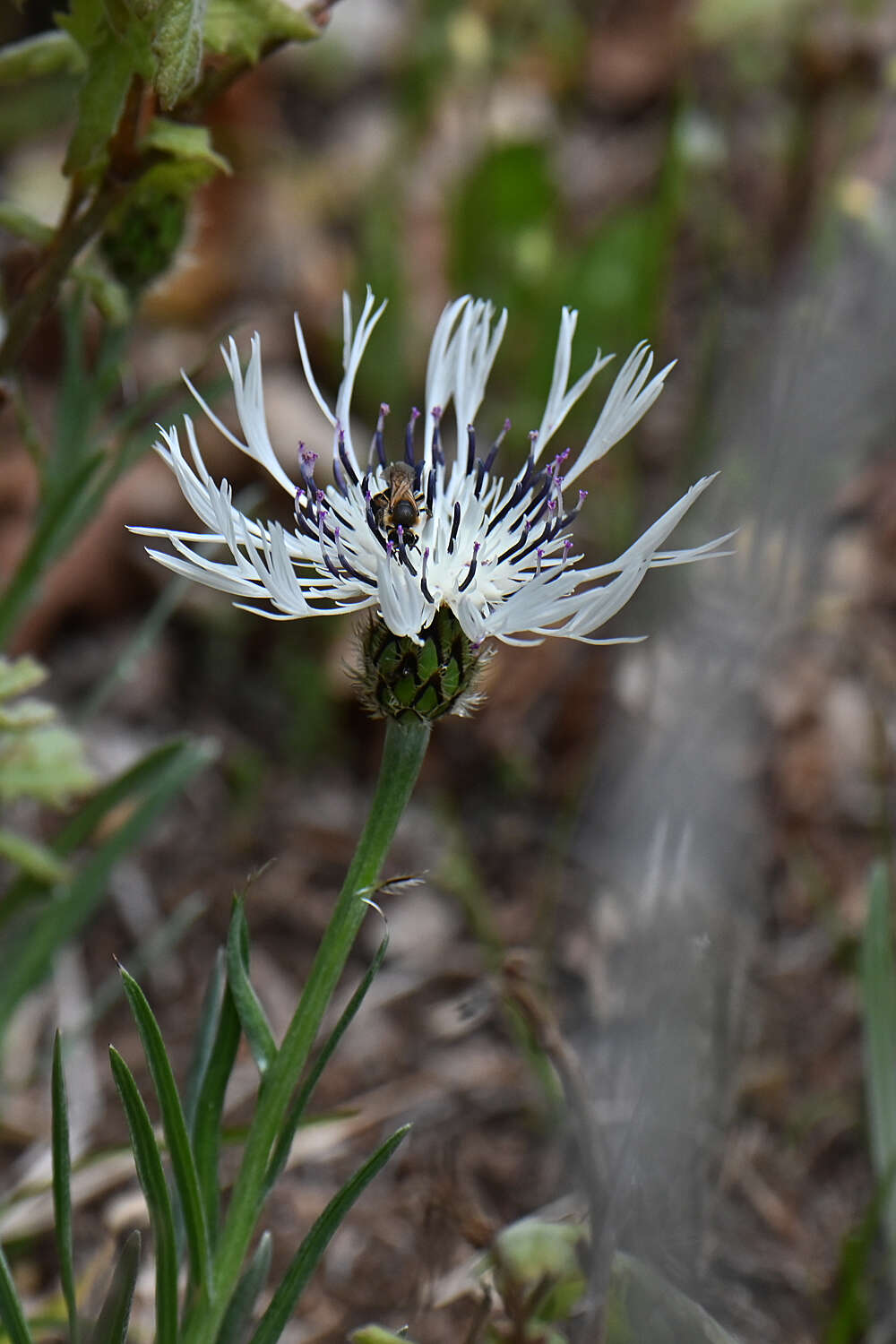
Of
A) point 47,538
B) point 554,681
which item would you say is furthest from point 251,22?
point 554,681

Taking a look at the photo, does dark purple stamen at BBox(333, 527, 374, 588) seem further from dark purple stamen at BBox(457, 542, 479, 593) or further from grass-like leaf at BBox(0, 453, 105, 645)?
grass-like leaf at BBox(0, 453, 105, 645)

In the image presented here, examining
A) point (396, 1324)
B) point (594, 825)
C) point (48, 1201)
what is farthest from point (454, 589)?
point (594, 825)

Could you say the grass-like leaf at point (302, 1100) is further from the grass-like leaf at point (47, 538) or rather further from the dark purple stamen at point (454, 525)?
the grass-like leaf at point (47, 538)

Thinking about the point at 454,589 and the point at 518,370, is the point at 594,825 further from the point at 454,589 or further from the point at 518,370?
the point at 454,589

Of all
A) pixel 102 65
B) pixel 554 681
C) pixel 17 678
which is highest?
pixel 102 65

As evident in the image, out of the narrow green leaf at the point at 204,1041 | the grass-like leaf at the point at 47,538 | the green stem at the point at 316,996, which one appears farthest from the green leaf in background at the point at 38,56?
the narrow green leaf at the point at 204,1041

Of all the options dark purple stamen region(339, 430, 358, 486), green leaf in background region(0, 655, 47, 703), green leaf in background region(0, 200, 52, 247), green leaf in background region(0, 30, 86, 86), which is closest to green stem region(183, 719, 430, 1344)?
dark purple stamen region(339, 430, 358, 486)

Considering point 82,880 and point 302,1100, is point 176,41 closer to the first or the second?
point 302,1100

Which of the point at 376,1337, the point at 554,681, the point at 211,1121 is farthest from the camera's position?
the point at 554,681
